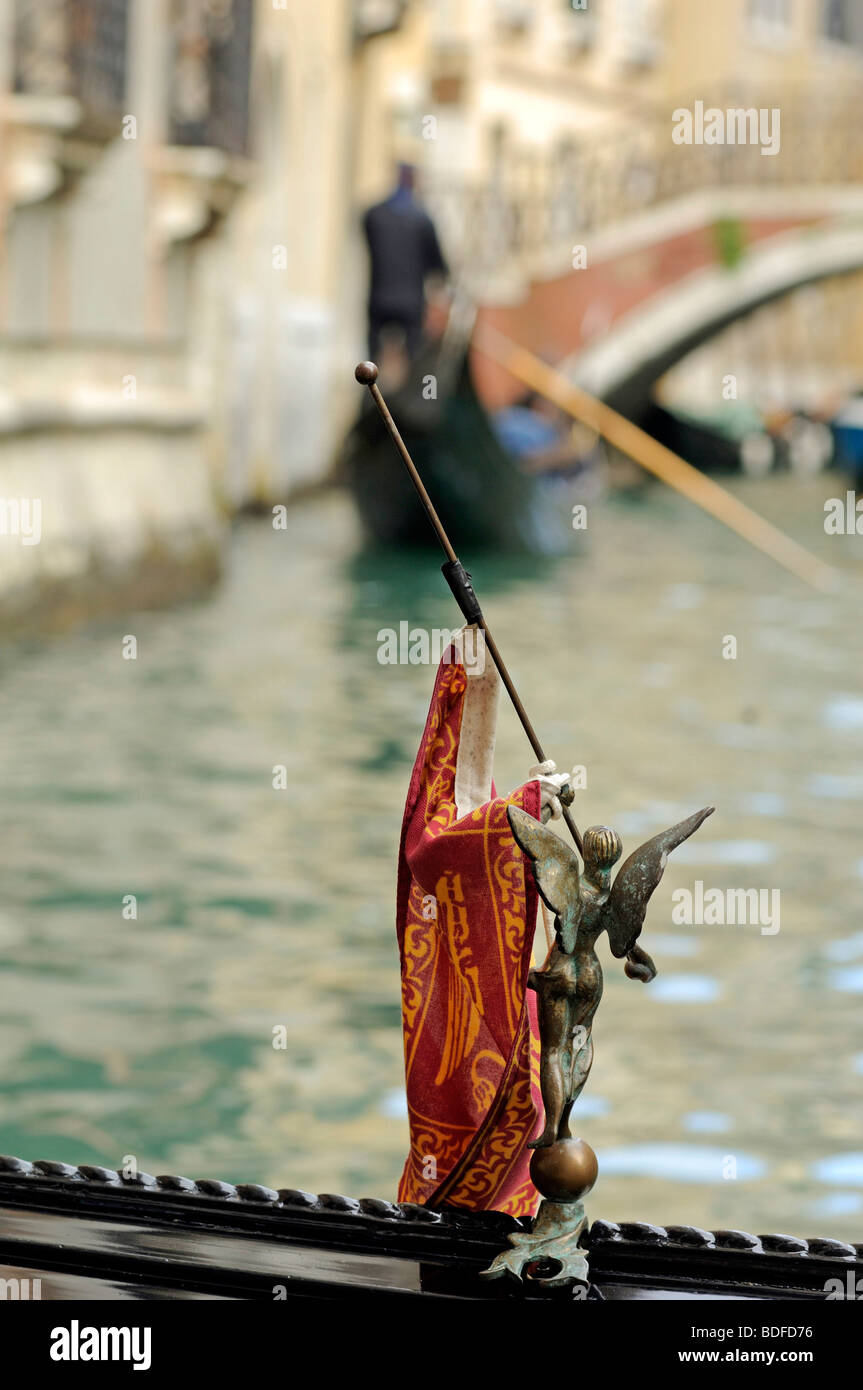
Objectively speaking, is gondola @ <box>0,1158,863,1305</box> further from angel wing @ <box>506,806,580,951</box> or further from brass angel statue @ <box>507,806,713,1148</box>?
angel wing @ <box>506,806,580,951</box>

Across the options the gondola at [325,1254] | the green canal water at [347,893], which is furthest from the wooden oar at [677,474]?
the gondola at [325,1254]

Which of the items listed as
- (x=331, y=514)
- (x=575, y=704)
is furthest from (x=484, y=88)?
(x=575, y=704)

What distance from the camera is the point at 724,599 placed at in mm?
13914

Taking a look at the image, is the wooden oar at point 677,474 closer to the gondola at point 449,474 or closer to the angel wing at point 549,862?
the gondola at point 449,474

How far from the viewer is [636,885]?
2.01m

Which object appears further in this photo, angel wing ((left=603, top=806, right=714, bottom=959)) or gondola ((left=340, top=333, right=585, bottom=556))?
gondola ((left=340, top=333, right=585, bottom=556))

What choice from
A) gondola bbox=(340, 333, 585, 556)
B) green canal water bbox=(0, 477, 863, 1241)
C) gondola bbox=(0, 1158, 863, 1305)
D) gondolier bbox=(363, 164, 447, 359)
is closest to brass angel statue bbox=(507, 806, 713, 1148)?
gondola bbox=(0, 1158, 863, 1305)

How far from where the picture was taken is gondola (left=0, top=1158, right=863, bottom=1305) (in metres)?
2.00

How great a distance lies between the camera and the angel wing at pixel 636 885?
6.56ft

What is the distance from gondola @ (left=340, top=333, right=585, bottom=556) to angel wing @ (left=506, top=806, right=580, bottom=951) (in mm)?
12115

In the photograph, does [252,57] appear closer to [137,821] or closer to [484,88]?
[137,821]

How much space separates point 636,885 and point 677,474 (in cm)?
1351

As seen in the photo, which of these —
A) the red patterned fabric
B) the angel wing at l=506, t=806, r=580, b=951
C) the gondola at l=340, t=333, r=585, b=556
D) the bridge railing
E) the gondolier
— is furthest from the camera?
the bridge railing

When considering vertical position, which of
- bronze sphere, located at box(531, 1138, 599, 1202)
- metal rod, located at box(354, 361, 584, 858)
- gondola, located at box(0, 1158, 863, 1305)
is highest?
metal rod, located at box(354, 361, 584, 858)
